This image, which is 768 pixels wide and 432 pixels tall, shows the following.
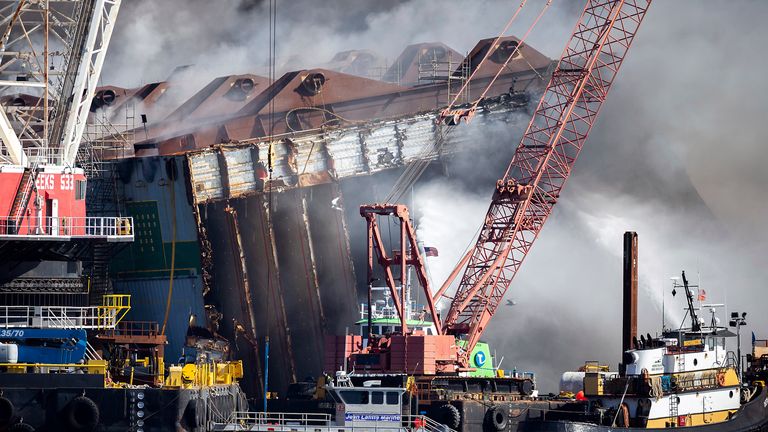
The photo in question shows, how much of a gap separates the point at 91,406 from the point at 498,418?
19.1 metres

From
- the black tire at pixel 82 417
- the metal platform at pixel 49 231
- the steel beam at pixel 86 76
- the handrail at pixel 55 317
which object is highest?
the steel beam at pixel 86 76

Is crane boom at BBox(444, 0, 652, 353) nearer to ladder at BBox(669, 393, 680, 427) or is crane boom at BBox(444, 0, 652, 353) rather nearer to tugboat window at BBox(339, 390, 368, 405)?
ladder at BBox(669, 393, 680, 427)

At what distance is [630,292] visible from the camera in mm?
70000

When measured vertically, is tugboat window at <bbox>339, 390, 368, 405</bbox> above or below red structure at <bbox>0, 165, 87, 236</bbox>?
below

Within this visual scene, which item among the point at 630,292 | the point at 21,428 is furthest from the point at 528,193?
the point at 21,428

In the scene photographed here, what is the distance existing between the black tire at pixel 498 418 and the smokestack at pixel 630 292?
8.45m

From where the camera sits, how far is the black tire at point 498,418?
6384 cm

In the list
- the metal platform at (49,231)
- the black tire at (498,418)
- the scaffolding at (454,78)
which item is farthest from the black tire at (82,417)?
the scaffolding at (454,78)

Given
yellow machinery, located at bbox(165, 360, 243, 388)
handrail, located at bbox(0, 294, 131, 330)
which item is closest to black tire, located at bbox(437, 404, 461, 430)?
yellow machinery, located at bbox(165, 360, 243, 388)

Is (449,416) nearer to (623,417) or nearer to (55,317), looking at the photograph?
(623,417)

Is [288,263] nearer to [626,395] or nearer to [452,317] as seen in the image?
[452,317]

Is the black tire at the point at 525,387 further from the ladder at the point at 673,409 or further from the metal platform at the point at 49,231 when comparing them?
the metal platform at the point at 49,231

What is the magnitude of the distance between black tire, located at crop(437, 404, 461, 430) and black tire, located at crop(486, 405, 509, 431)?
4.52 ft

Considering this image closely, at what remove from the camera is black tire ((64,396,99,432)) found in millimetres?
53062
